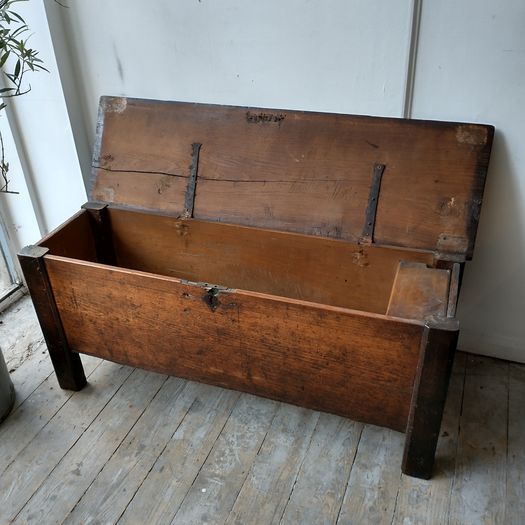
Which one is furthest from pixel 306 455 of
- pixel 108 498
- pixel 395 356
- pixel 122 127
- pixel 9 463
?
pixel 122 127

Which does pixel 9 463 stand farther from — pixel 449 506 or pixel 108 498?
pixel 449 506

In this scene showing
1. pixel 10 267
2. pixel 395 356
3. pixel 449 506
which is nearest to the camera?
pixel 395 356

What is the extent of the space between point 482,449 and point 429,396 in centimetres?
47

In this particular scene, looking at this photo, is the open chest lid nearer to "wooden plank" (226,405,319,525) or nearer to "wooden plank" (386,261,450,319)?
"wooden plank" (386,261,450,319)

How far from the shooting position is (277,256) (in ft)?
6.75

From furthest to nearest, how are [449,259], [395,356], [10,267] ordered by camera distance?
1. [10,267]
2. [449,259]
3. [395,356]

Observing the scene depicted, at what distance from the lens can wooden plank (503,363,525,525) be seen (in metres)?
1.63

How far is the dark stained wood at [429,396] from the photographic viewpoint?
141 centimetres

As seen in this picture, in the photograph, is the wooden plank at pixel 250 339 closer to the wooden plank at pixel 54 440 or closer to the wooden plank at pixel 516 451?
the wooden plank at pixel 54 440

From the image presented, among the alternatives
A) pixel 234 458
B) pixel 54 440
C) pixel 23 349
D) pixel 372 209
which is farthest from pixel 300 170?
pixel 23 349

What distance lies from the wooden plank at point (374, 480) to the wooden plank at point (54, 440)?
3.06 feet

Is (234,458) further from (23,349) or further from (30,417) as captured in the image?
(23,349)

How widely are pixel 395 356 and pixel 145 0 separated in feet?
5.00

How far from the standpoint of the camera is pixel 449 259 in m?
1.77
